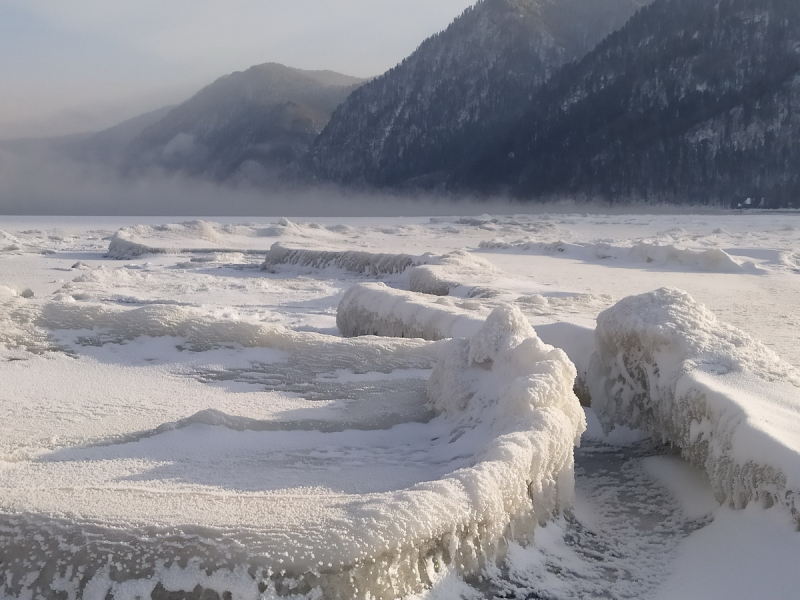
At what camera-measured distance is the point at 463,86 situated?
6919 centimetres

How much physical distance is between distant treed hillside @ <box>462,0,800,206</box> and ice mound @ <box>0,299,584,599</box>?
150 feet

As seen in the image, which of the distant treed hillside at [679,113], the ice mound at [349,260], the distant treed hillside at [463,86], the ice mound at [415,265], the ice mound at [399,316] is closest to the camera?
the ice mound at [399,316]

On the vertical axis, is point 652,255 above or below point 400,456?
above

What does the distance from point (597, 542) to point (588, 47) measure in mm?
77148

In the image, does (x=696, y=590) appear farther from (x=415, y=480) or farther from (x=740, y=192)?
(x=740, y=192)

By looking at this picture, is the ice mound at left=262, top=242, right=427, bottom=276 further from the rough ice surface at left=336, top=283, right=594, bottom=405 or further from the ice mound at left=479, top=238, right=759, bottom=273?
the rough ice surface at left=336, top=283, right=594, bottom=405

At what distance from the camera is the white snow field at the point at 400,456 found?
1.85 meters

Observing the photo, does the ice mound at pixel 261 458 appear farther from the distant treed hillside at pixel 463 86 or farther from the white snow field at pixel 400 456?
the distant treed hillside at pixel 463 86

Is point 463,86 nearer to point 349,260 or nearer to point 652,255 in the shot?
point 349,260

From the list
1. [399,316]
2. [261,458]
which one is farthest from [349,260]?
[261,458]

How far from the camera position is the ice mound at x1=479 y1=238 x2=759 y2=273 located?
1070 centimetres

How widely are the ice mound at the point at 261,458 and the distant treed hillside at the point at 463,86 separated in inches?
2534

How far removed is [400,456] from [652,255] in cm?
1034

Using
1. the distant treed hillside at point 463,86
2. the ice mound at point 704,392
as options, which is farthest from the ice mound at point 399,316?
the distant treed hillside at point 463,86
